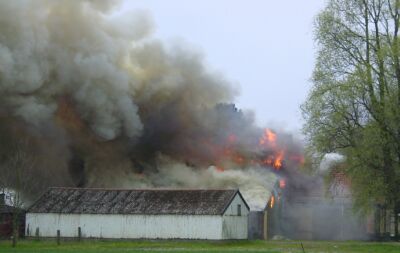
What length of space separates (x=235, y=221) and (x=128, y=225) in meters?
7.93

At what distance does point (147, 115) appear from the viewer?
61562 mm

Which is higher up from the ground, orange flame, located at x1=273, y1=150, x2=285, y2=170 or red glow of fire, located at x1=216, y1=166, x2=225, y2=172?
orange flame, located at x1=273, y1=150, x2=285, y2=170

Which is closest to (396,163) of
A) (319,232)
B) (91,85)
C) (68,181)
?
(319,232)

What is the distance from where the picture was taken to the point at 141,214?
4778 cm

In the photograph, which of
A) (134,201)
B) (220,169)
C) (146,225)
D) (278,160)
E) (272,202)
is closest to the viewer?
(146,225)

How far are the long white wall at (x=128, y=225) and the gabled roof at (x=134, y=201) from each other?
392 mm

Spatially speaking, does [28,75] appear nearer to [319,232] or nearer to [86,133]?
[86,133]

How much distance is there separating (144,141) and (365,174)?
30216 millimetres

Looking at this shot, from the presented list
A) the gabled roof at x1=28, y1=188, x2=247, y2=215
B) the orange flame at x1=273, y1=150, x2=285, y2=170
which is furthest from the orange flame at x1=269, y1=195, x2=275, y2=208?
the gabled roof at x1=28, y1=188, x2=247, y2=215

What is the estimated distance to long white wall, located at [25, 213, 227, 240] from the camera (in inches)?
1825

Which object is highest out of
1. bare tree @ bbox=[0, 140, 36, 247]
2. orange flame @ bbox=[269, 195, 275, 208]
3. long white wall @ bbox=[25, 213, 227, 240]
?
bare tree @ bbox=[0, 140, 36, 247]

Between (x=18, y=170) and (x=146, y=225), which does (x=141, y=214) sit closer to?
(x=146, y=225)

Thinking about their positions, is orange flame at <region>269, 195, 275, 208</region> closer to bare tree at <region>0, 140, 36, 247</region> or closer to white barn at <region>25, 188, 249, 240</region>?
white barn at <region>25, 188, 249, 240</region>

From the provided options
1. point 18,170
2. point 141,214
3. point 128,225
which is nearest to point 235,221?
point 141,214
